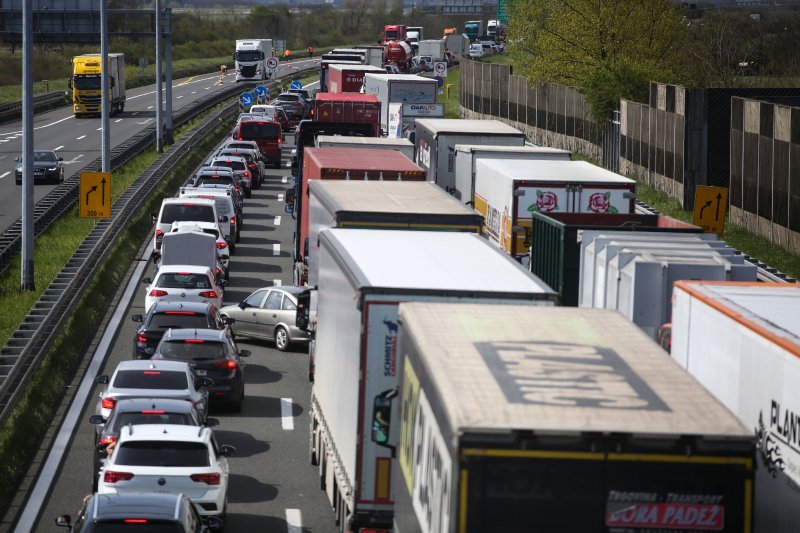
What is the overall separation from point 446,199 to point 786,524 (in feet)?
35.2

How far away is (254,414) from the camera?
73.5 feet

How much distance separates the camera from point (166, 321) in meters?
24.1

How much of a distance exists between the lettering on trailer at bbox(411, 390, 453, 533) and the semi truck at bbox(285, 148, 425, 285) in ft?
52.2

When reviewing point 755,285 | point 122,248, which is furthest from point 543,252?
point 122,248

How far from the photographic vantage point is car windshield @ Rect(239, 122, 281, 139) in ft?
196

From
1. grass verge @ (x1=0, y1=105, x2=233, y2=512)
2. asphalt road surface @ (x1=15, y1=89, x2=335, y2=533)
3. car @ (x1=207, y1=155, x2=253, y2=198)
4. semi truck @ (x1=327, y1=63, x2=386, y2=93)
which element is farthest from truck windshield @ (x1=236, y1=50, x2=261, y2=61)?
asphalt road surface @ (x1=15, y1=89, x2=335, y2=533)

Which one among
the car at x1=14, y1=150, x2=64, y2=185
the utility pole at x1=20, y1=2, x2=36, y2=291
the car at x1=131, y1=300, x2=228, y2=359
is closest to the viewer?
the car at x1=131, y1=300, x2=228, y2=359

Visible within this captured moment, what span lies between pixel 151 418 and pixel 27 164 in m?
16.2

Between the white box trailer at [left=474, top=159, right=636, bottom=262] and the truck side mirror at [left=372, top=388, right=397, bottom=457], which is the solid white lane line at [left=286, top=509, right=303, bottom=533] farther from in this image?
the white box trailer at [left=474, top=159, right=636, bottom=262]

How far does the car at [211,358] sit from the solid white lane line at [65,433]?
1.49 meters

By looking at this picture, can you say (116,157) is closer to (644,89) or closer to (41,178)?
(41,178)

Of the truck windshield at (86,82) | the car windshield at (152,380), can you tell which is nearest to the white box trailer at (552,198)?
the car windshield at (152,380)

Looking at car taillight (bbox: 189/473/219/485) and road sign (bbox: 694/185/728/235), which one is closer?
car taillight (bbox: 189/473/219/485)

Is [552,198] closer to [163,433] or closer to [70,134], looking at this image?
→ [163,433]
